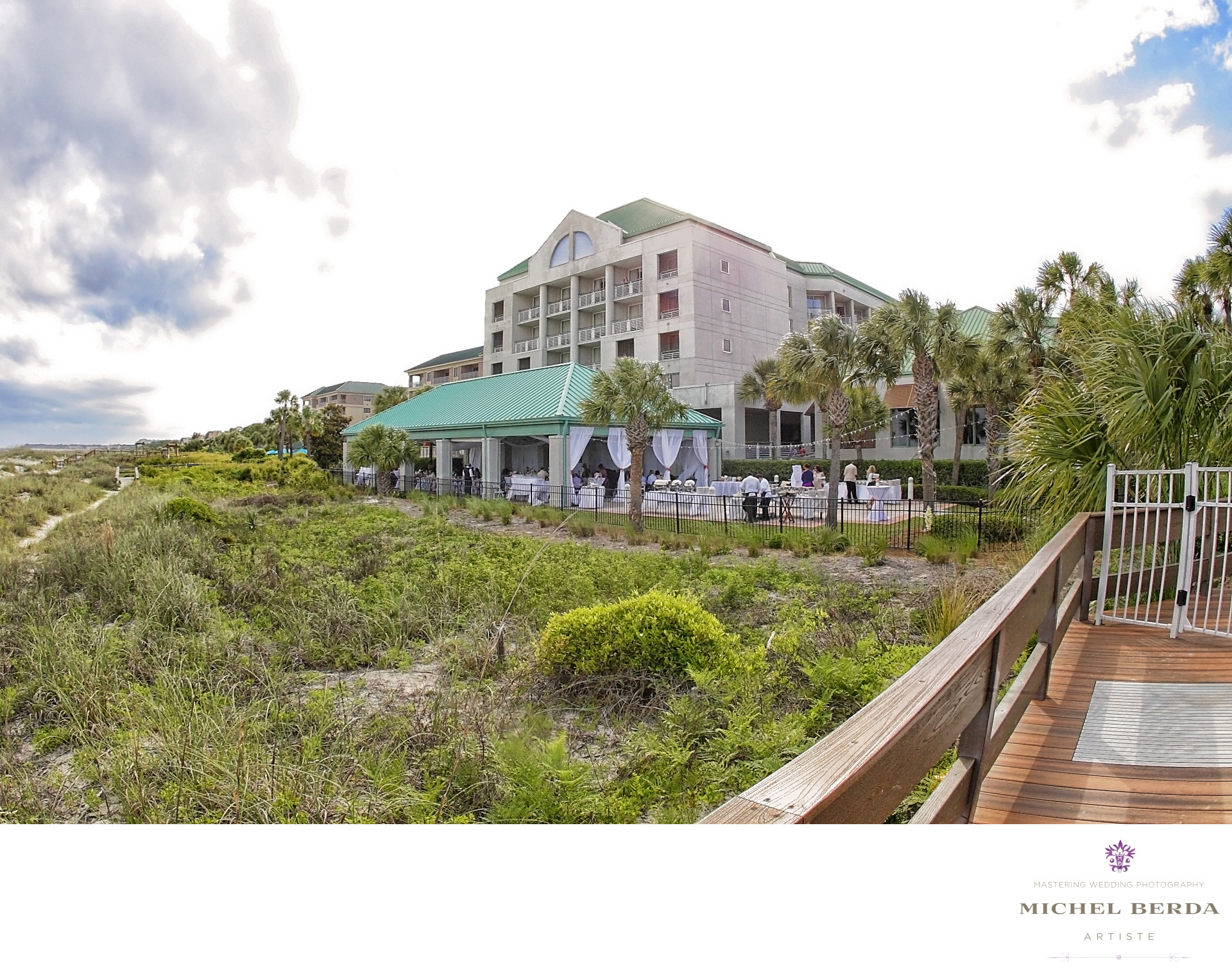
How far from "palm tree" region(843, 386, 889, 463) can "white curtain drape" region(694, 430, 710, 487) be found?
7583 millimetres

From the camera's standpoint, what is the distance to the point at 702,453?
22625mm

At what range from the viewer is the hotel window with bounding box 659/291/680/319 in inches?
1288

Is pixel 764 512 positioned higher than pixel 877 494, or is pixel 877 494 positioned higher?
pixel 877 494

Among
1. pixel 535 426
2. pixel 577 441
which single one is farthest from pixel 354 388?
pixel 577 441

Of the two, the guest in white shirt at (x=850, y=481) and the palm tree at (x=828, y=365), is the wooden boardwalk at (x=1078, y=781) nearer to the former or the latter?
the palm tree at (x=828, y=365)

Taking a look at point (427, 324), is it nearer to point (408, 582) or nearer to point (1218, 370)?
point (408, 582)

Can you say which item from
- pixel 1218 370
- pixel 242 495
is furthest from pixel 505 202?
pixel 242 495

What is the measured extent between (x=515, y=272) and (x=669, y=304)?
12606mm

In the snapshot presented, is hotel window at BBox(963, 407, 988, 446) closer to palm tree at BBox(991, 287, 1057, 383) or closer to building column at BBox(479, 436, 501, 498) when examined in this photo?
palm tree at BBox(991, 287, 1057, 383)

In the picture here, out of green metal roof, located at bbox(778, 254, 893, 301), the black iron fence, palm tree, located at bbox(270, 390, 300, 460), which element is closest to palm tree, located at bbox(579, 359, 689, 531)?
the black iron fence

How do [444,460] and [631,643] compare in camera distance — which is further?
[444,460]

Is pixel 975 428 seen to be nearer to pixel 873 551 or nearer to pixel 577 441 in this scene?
pixel 577 441

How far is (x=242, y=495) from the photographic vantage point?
1872cm
